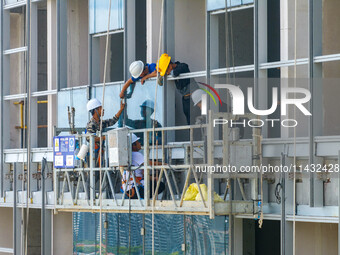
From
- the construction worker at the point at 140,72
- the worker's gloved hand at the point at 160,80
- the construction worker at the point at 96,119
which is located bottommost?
the construction worker at the point at 96,119

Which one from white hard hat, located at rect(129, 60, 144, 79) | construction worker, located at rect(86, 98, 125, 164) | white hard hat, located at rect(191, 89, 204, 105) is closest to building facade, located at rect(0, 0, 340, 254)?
white hard hat, located at rect(191, 89, 204, 105)

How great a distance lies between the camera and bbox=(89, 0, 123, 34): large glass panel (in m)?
17.8

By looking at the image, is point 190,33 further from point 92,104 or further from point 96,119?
point 96,119

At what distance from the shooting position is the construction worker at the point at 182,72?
16.4 meters

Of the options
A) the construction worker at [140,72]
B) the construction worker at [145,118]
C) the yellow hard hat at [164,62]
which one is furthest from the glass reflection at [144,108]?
the yellow hard hat at [164,62]

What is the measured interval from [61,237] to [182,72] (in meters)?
4.64

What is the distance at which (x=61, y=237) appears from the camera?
1930cm

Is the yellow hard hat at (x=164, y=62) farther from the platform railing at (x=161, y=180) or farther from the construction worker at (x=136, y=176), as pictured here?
the construction worker at (x=136, y=176)

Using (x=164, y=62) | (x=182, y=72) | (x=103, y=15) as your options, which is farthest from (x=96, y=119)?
(x=103, y=15)

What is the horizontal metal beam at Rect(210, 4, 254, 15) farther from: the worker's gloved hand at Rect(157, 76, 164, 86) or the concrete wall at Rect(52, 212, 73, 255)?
the concrete wall at Rect(52, 212, 73, 255)

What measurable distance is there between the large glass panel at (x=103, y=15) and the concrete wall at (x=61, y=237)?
368 cm

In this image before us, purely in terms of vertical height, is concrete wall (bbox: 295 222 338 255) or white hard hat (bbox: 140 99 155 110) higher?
white hard hat (bbox: 140 99 155 110)

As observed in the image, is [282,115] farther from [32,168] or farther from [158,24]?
[32,168]

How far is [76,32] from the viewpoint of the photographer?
64.8 feet
